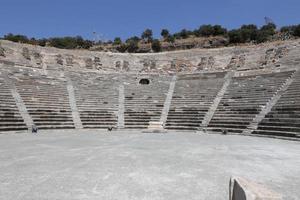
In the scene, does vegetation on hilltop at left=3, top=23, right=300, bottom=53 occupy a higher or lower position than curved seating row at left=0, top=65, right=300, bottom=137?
higher

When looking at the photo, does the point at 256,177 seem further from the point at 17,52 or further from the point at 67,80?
the point at 17,52

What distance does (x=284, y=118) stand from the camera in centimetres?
2169

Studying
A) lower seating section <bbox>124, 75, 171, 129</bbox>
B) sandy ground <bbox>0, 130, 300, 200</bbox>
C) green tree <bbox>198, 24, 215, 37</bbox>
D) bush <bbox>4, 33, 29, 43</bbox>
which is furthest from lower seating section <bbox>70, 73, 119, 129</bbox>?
green tree <bbox>198, 24, 215, 37</bbox>

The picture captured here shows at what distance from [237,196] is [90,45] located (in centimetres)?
5796

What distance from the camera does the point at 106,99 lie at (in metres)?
29.9

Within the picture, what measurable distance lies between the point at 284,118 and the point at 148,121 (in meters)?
10.3

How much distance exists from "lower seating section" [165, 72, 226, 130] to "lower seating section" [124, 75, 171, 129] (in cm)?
120

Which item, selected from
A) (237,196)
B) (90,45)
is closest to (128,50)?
(90,45)

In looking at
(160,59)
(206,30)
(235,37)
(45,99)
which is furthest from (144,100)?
(206,30)

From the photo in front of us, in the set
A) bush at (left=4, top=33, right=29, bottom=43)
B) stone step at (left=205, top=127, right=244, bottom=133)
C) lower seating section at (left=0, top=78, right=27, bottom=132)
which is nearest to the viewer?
lower seating section at (left=0, top=78, right=27, bottom=132)

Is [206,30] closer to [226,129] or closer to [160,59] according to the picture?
→ [160,59]

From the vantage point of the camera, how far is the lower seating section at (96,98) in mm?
26552

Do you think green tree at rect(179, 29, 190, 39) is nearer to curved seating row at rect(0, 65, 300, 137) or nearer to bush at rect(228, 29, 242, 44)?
bush at rect(228, 29, 242, 44)

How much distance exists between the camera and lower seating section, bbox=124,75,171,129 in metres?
27.2
